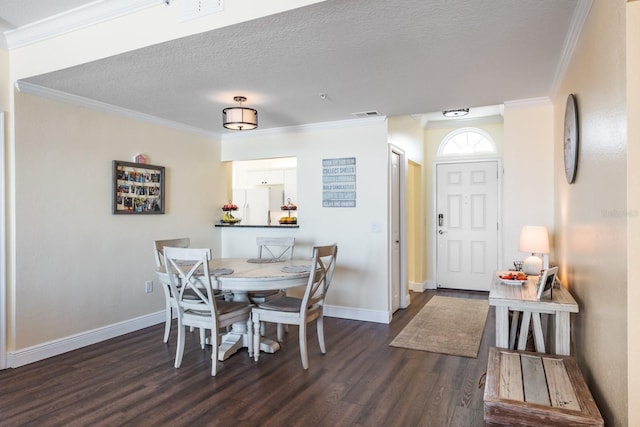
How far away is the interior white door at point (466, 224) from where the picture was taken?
595 centimetres

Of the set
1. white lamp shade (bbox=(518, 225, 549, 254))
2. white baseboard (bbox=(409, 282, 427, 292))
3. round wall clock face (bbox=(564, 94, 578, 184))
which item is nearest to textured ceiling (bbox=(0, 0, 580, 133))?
round wall clock face (bbox=(564, 94, 578, 184))

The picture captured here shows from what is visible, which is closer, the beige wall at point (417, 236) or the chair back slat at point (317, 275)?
the chair back slat at point (317, 275)

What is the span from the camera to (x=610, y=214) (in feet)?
5.40

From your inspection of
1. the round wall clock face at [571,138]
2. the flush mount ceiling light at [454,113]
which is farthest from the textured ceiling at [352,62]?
the flush mount ceiling light at [454,113]

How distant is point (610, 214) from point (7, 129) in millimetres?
4006

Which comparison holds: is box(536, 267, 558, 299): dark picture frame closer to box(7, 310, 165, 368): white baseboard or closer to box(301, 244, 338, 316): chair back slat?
box(301, 244, 338, 316): chair back slat

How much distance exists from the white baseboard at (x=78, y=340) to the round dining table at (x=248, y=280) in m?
0.96

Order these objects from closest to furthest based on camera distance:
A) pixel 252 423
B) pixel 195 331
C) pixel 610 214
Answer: pixel 610 214 < pixel 252 423 < pixel 195 331

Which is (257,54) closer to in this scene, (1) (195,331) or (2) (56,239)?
(2) (56,239)

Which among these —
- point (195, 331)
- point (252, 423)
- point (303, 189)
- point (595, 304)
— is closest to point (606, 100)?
point (595, 304)

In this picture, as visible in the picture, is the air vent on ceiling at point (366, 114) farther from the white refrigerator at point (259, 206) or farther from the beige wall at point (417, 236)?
the white refrigerator at point (259, 206)

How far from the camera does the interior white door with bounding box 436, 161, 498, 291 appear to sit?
5945 mm

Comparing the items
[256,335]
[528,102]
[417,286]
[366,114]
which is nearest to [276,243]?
[256,335]

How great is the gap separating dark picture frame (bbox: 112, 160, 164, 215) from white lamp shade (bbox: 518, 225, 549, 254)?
143 inches
